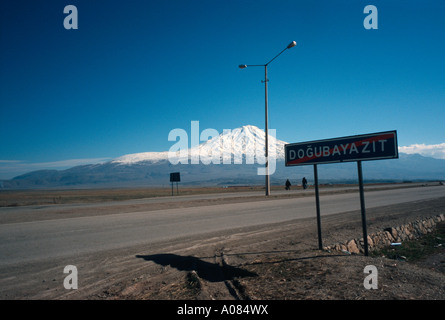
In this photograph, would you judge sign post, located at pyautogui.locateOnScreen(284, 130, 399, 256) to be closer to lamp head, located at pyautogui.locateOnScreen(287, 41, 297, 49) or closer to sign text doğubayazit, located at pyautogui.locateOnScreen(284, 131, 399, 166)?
sign text doğubayazit, located at pyautogui.locateOnScreen(284, 131, 399, 166)

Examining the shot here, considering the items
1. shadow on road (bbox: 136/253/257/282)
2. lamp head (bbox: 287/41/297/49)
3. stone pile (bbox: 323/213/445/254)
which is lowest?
stone pile (bbox: 323/213/445/254)

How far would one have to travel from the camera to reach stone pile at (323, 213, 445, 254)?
821 cm

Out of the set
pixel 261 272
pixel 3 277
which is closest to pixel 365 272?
pixel 261 272

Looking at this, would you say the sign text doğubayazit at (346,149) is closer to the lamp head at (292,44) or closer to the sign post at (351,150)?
the sign post at (351,150)

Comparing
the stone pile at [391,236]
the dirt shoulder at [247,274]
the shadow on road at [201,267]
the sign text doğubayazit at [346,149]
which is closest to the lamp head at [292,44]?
the stone pile at [391,236]

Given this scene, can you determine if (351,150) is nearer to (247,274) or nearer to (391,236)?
(247,274)

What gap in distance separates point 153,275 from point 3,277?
111 inches

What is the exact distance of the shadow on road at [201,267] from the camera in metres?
5.29

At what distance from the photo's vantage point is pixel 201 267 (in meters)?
5.95

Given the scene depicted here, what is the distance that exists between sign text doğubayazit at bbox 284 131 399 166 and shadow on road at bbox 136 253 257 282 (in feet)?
9.72

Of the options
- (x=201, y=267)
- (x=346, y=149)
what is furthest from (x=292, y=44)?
(x=201, y=267)

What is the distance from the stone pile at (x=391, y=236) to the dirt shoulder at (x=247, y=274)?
547 mm

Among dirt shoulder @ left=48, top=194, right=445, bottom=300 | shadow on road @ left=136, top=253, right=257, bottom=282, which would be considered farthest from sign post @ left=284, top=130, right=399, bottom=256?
shadow on road @ left=136, top=253, right=257, bottom=282
